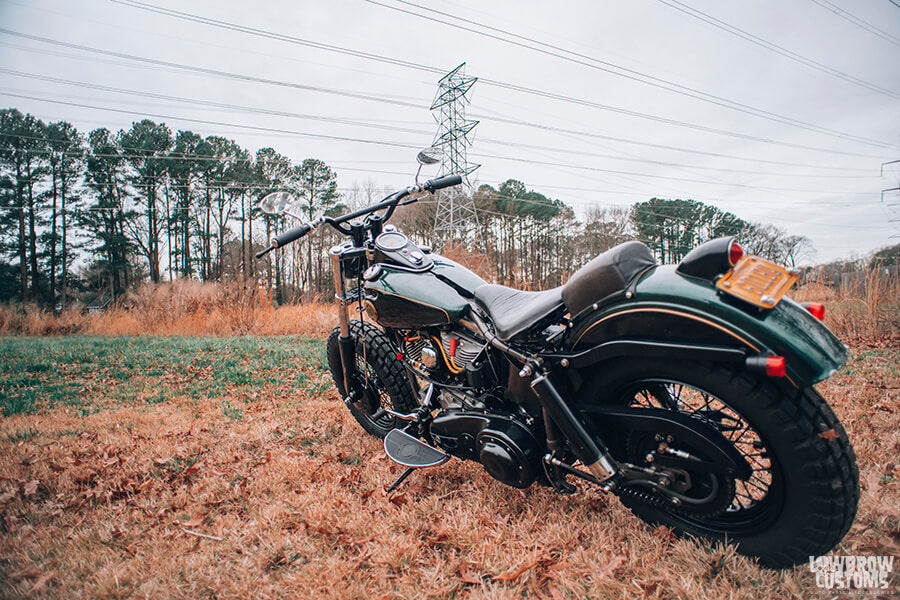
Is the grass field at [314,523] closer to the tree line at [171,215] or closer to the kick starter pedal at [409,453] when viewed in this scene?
the kick starter pedal at [409,453]

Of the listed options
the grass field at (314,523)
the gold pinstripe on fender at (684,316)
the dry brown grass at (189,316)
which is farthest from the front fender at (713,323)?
the dry brown grass at (189,316)

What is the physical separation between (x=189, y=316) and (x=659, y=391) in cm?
1100

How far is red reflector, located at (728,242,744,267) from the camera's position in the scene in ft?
4.23

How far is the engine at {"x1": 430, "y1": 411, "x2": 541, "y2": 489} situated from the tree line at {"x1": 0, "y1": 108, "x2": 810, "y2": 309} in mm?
21957

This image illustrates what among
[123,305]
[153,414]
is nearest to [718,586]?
[153,414]

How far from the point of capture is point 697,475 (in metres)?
1.41

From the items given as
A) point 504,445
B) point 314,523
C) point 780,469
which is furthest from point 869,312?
point 314,523

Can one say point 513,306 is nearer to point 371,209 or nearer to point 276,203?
point 371,209

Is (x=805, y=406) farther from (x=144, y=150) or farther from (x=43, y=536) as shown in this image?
(x=144, y=150)

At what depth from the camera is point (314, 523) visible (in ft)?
6.24

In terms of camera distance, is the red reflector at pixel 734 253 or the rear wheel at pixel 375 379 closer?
the red reflector at pixel 734 253

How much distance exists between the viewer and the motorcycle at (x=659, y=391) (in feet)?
3.96

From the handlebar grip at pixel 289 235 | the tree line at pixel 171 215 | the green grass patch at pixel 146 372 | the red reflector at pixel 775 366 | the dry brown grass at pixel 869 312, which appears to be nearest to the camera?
the red reflector at pixel 775 366

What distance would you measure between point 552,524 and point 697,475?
0.67 metres
